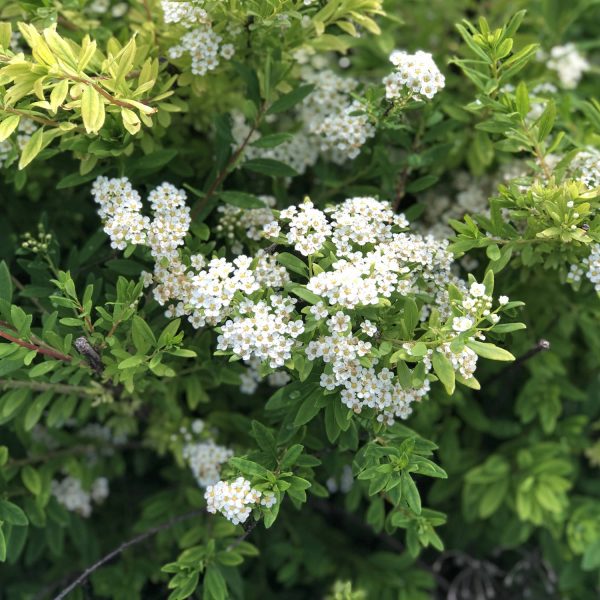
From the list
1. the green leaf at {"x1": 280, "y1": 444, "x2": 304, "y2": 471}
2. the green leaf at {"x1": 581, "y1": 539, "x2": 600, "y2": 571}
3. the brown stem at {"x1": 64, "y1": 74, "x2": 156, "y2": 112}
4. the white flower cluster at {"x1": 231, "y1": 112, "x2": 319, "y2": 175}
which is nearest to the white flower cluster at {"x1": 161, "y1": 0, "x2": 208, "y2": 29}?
the brown stem at {"x1": 64, "y1": 74, "x2": 156, "y2": 112}

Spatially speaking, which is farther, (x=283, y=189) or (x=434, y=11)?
(x=434, y=11)

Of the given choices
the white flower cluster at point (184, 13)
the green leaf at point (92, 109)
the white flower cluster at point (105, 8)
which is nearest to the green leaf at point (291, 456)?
the green leaf at point (92, 109)

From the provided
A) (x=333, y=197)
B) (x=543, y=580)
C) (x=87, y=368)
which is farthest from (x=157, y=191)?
(x=543, y=580)

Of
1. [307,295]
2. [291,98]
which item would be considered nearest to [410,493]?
[307,295]

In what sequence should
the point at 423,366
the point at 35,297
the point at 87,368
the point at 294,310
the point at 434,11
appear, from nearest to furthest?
the point at 423,366 → the point at 294,310 → the point at 87,368 → the point at 35,297 → the point at 434,11

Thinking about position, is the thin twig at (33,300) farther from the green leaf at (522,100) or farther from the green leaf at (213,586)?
the green leaf at (522,100)

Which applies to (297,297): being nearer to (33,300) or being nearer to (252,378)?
(252,378)

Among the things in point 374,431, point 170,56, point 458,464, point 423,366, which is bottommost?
point 458,464

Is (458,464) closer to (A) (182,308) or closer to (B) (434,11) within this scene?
(A) (182,308)
